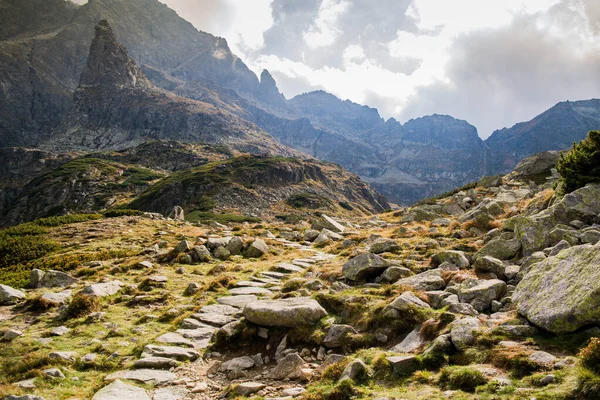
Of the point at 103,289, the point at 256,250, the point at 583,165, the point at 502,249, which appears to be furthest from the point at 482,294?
the point at 256,250

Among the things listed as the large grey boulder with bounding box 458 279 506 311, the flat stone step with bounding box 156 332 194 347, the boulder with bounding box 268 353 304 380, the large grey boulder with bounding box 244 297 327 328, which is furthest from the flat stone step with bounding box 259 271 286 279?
the large grey boulder with bounding box 458 279 506 311

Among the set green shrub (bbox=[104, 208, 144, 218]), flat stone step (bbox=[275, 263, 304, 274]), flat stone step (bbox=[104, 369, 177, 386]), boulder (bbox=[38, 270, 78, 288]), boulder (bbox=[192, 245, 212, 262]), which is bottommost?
flat stone step (bbox=[104, 369, 177, 386])

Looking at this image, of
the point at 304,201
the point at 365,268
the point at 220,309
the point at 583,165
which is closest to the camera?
the point at 220,309

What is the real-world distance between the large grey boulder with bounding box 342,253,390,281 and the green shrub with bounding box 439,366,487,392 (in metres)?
7.21

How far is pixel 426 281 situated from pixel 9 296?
1494 cm

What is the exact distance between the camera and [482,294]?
964 centimetres

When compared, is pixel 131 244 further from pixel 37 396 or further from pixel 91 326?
pixel 37 396

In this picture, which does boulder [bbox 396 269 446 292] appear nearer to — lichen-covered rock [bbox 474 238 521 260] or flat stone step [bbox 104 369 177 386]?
lichen-covered rock [bbox 474 238 521 260]

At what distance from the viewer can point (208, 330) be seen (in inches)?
441

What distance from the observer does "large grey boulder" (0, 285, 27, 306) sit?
1287 centimetres

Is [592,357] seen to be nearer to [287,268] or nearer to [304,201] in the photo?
[287,268]

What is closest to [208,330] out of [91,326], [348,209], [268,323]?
[268,323]

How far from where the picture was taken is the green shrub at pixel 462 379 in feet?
19.8

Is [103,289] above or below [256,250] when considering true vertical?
below
